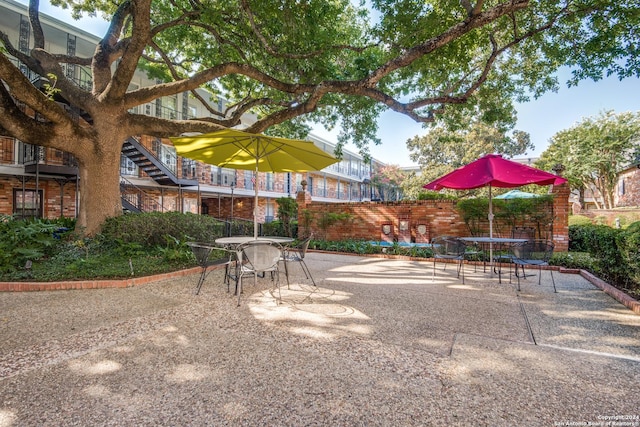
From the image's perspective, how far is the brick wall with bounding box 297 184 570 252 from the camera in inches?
303

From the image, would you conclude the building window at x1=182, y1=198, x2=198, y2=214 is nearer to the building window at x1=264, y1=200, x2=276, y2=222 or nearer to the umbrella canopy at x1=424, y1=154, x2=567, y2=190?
the building window at x1=264, y1=200, x2=276, y2=222

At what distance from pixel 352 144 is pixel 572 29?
602cm

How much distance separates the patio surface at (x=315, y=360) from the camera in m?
1.84

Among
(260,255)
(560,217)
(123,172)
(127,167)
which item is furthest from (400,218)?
(127,167)

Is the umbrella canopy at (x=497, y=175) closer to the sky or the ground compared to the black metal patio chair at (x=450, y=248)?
closer to the sky

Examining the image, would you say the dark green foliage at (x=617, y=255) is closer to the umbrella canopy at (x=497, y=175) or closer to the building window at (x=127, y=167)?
the umbrella canopy at (x=497, y=175)

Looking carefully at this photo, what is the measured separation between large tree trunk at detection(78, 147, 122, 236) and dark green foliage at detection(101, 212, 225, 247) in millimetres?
281

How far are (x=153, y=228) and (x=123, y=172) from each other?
9.50 m

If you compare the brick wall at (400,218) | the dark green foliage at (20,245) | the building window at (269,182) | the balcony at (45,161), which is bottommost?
the dark green foliage at (20,245)

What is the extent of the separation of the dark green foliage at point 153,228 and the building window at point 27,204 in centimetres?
776

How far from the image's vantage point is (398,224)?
33.3 feet

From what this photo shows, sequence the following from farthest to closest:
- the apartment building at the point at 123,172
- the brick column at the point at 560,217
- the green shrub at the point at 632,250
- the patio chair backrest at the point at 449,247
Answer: the apartment building at the point at 123,172
the brick column at the point at 560,217
the patio chair backrest at the point at 449,247
the green shrub at the point at 632,250

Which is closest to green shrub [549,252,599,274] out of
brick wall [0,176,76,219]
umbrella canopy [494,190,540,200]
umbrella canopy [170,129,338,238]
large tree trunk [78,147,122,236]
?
umbrella canopy [494,190,540,200]

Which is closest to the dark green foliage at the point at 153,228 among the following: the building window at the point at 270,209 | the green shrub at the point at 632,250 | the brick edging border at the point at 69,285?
the brick edging border at the point at 69,285
